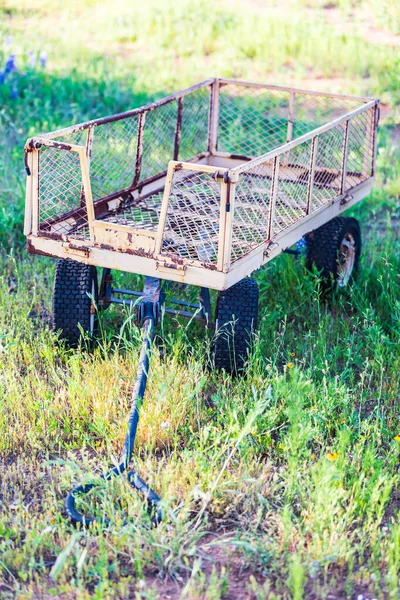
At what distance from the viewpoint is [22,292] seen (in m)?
5.48

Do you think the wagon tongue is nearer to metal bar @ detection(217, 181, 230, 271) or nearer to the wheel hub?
metal bar @ detection(217, 181, 230, 271)

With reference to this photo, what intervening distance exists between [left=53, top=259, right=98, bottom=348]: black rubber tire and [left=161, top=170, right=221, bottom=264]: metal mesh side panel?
464 mm

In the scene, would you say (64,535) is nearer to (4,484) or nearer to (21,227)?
(4,484)

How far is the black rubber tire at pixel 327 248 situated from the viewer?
18.5 feet

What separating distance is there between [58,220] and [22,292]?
759 millimetres

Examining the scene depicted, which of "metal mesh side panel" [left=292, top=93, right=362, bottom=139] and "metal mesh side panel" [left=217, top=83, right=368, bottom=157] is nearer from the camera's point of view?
"metal mesh side panel" [left=217, top=83, right=368, bottom=157]

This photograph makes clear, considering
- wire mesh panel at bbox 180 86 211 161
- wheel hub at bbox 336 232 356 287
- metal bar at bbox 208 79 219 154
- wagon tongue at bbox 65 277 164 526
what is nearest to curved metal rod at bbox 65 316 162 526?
wagon tongue at bbox 65 277 164 526

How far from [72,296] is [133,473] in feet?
4.33

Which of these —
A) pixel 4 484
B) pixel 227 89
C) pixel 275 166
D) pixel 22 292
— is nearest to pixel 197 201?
pixel 275 166

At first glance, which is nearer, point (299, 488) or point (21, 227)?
point (299, 488)

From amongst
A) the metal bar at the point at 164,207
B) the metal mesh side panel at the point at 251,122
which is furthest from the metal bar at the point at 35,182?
the metal mesh side panel at the point at 251,122

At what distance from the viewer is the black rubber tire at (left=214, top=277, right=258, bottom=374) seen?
4.61 metres

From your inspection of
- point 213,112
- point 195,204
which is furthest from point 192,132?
point 195,204

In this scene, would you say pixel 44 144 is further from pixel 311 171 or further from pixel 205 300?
pixel 311 171
